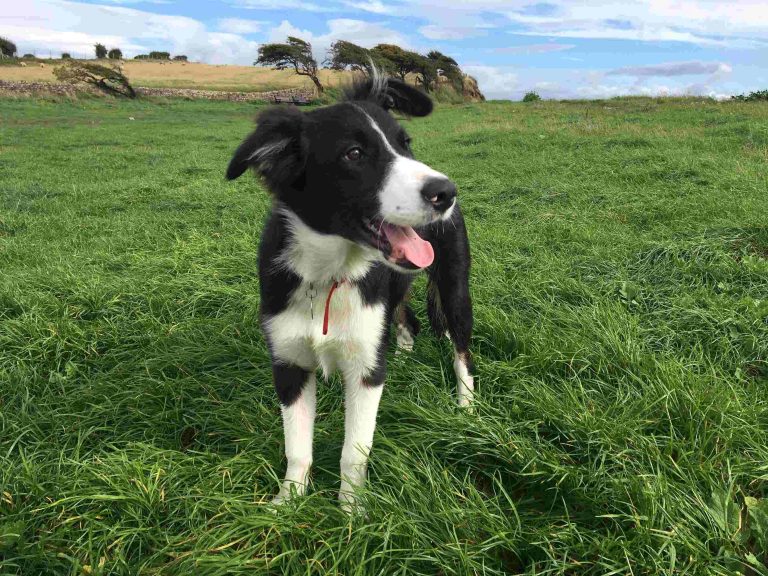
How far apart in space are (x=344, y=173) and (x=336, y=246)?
0.28 meters

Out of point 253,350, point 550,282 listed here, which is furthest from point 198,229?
point 550,282

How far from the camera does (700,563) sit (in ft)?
5.06

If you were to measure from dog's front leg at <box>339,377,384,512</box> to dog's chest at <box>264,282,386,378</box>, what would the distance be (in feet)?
0.22

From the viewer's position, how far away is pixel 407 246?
1.93 m

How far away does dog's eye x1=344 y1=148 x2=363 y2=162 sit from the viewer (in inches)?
77.0

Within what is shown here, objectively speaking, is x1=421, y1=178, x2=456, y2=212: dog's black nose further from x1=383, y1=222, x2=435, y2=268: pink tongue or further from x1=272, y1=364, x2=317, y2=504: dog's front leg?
x1=272, y1=364, x2=317, y2=504: dog's front leg

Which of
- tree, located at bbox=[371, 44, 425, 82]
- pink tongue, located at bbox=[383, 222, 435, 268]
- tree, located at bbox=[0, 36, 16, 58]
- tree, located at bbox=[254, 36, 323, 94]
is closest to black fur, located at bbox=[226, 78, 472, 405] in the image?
pink tongue, located at bbox=[383, 222, 435, 268]

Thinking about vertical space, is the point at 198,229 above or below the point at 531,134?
below

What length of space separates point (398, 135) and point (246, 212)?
461 cm

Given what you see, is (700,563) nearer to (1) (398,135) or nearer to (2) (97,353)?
(1) (398,135)

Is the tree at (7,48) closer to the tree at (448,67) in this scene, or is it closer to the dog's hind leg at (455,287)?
the tree at (448,67)

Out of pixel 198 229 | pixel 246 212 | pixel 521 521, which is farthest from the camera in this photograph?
pixel 246 212

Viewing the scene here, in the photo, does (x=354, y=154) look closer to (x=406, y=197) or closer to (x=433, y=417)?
(x=406, y=197)

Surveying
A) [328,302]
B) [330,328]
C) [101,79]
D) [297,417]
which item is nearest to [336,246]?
[328,302]
